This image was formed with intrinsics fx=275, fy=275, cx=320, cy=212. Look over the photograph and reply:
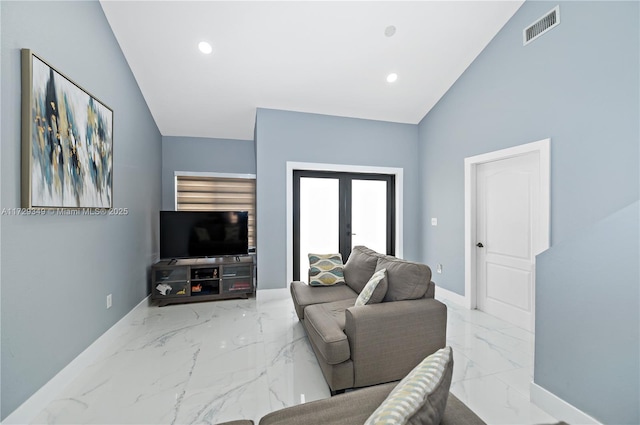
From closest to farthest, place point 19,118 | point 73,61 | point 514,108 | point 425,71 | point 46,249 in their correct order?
point 19,118 < point 46,249 < point 73,61 < point 514,108 < point 425,71

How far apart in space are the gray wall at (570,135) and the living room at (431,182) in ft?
0.03

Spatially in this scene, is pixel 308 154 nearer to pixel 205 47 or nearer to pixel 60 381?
pixel 205 47

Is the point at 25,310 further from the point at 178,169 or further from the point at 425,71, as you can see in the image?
the point at 425,71

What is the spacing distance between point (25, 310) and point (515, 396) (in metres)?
3.23

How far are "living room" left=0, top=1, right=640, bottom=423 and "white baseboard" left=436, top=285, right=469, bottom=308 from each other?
0.29 ft

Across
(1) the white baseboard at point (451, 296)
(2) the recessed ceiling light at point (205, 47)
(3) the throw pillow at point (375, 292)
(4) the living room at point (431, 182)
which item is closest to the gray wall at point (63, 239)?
(4) the living room at point (431, 182)

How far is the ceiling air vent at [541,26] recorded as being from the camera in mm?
2641

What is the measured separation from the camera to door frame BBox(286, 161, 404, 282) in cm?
410

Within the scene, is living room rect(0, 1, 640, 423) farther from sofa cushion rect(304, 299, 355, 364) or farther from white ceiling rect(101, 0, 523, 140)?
sofa cushion rect(304, 299, 355, 364)

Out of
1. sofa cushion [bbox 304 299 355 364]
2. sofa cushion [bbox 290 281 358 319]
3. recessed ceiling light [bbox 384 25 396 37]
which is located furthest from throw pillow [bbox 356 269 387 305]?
recessed ceiling light [bbox 384 25 396 37]

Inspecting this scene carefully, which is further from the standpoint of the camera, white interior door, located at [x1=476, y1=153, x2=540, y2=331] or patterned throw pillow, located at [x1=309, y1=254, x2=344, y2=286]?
patterned throw pillow, located at [x1=309, y1=254, x2=344, y2=286]

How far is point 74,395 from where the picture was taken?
1.92 metres

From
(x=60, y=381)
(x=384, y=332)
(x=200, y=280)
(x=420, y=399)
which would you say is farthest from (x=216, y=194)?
(x=420, y=399)

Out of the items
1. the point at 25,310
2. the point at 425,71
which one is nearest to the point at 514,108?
the point at 425,71
